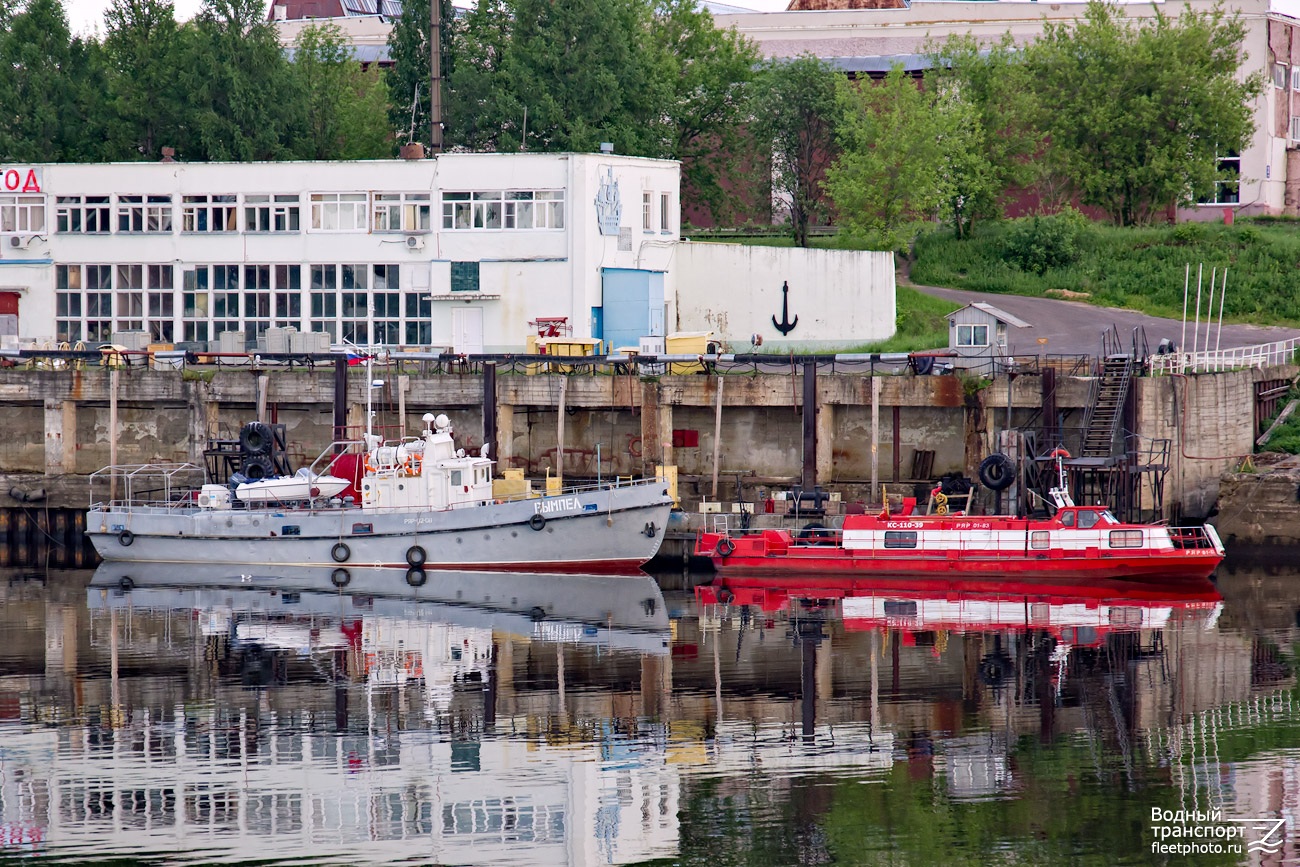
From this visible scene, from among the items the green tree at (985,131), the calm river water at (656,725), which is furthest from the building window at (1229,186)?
the calm river water at (656,725)

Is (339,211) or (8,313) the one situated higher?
(339,211)

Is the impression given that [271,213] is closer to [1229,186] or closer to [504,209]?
[504,209]

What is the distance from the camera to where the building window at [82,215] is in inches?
2504

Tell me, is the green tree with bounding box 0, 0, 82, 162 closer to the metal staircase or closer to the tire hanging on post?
the tire hanging on post

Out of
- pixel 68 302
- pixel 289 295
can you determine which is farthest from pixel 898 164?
pixel 68 302

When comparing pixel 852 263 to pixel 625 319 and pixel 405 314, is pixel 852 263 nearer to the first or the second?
pixel 625 319

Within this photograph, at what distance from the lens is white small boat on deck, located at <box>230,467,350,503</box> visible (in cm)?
5009

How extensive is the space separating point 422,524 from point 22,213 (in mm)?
24683

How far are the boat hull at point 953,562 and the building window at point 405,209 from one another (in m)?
18.5

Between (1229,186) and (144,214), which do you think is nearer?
(144,214)

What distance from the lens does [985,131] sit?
250 feet

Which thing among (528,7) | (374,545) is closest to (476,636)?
(374,545)

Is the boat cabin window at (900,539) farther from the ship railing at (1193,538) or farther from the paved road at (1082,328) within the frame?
the paved road at (1082,328)

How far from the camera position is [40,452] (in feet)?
191
